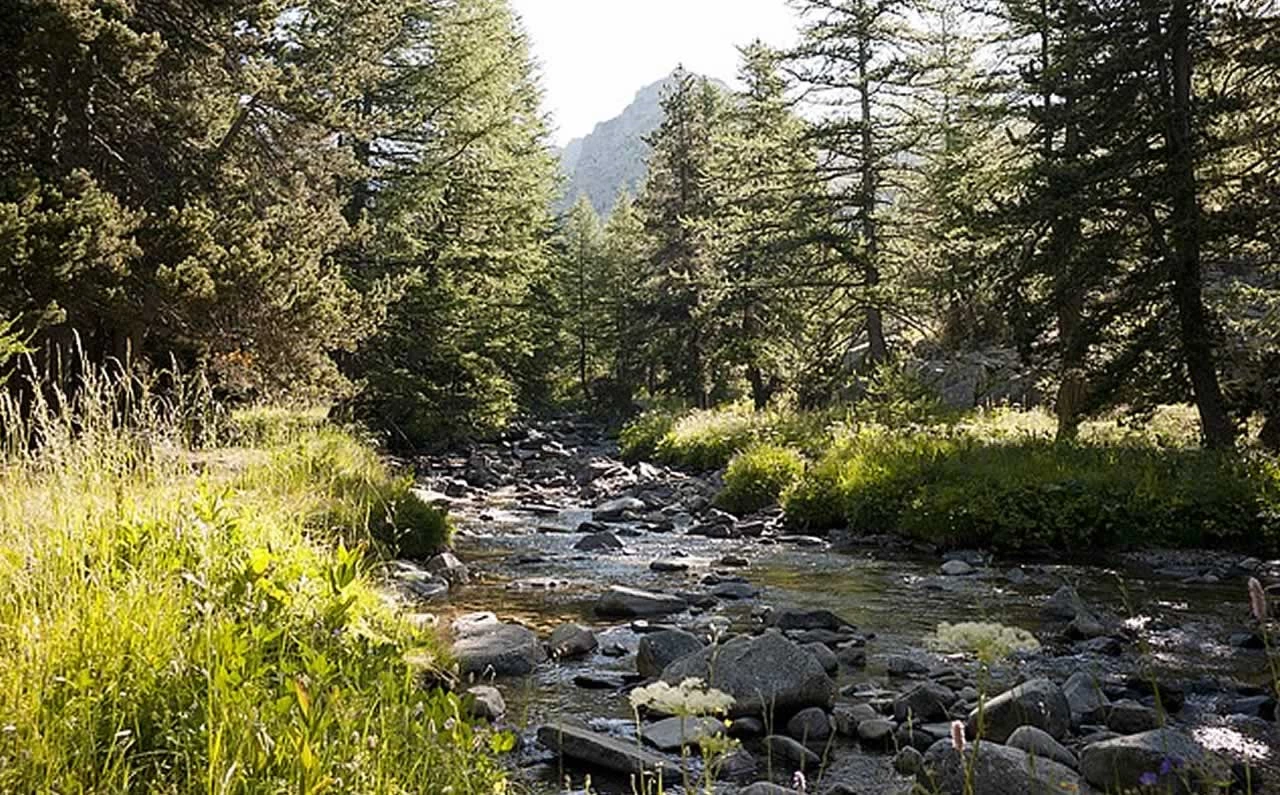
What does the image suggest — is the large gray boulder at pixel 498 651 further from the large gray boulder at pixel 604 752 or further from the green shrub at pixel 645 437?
the green shrub at pixel 645 437

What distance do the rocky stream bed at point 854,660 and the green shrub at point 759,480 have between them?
2107 millimetres

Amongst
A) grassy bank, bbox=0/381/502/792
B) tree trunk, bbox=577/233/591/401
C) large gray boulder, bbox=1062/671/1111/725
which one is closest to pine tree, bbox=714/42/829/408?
large gray boulder, bbox=1062/671/1111/725

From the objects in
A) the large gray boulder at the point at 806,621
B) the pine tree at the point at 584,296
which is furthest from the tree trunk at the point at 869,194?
the pine tree at the point at 584,296

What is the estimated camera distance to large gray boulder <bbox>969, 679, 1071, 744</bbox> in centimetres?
543

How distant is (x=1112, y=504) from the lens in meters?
11.9

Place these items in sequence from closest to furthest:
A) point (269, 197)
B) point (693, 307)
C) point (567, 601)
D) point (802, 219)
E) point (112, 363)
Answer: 1. point (567, 601)
2. point (112, 363)
3. point (269, 197)
4. point (802, 219)
5. point (693, 307)

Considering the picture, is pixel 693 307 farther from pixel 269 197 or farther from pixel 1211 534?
pixel 1211 534

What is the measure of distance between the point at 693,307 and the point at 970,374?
383 inches

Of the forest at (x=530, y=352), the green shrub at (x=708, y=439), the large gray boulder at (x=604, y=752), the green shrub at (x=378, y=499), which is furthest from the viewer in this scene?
the green shrub at (x=708, y=439)

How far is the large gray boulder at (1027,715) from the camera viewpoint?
5.43m

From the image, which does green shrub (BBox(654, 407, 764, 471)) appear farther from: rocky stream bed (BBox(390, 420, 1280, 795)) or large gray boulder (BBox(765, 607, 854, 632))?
large gray boulder (BBox(765, 607, 854, 632))

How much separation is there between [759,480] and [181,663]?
45.8ft

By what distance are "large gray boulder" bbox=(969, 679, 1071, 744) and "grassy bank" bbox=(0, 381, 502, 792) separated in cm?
313

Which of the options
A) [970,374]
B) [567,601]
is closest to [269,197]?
[567,601]
